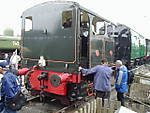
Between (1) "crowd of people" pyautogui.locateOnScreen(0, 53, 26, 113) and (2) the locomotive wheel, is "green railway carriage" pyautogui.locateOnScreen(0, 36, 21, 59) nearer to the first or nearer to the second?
(2) the locomotive wheel

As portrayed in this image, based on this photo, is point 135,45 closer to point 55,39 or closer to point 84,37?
point 84,37

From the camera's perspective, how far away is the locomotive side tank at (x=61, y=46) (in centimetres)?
516

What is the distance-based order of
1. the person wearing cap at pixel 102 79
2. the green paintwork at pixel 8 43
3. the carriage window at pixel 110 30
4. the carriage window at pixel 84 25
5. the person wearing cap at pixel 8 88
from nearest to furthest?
the person wearing cap at pixel 8 88 < the person wearing cap at pixel 102 79 < the carriage window at pixel 84 25 < the carriage window at pixel 110 30 < the green paintwork at pixel 8 43

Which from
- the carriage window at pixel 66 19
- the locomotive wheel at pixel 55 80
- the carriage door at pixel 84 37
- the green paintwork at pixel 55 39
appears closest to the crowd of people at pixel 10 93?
the locomotive wheel at pixel 55 80

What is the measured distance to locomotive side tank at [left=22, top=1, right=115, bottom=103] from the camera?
5160 millimetres

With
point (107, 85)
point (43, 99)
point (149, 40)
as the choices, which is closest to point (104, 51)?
point (107, 85)

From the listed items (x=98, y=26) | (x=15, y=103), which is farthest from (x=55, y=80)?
(x=98, y=26)

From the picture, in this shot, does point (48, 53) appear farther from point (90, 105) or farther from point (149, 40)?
point (149, 40)

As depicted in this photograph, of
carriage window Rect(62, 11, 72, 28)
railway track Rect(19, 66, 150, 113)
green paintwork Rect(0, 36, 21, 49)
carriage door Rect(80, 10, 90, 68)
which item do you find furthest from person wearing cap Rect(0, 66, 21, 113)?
green paintwork Rect(0, 36, 21, 49)

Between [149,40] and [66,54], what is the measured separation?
22663 mm

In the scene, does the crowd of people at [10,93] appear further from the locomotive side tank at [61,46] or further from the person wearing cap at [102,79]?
the person wearing cap at [102,79]

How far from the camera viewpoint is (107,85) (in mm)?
5199

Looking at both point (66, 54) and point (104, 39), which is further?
point (104, 39)

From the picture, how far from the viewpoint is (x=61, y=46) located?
5.46 meters
